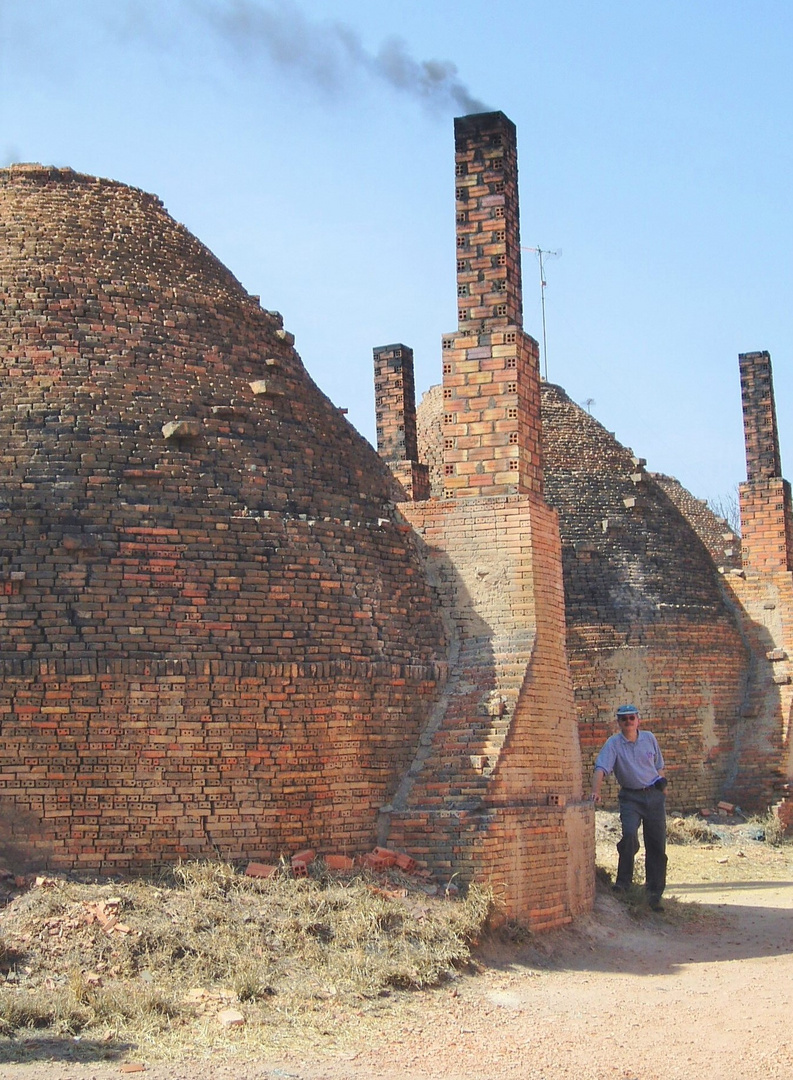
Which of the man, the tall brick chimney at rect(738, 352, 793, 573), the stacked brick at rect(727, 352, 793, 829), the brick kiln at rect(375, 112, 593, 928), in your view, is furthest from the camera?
the tall brick chimney at rect(738, 352, 793, 573)

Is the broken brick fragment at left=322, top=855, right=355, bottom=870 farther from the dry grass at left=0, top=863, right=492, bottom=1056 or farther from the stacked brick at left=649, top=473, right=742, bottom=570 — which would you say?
the stacked brick at left=649, top=473, right=742, bottom=570

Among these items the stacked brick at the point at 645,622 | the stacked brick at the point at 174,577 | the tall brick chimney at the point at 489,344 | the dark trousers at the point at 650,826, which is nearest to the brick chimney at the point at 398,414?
the stacked brick at the point at 645,622

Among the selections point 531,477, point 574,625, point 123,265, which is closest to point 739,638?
point 574,625

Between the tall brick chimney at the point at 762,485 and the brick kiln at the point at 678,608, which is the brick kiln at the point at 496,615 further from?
the tall brick chimney at the point at 762,485

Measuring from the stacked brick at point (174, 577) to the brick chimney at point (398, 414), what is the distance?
22.6ft

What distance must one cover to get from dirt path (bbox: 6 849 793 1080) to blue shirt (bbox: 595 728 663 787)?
1138 mm

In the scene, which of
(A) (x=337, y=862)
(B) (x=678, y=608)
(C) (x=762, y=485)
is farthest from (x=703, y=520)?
(A) (x=337, y=862)

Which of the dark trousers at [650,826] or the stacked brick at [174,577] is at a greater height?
the stacked brick at [174,577]

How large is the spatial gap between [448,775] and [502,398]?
128 inches

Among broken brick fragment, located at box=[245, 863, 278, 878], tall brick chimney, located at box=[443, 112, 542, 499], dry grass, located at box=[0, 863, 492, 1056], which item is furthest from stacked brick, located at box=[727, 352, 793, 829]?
broken brick fragment, located at box=[245, 863, 278, 878]

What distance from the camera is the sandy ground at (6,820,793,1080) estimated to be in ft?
22.7

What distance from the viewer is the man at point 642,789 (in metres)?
11.9

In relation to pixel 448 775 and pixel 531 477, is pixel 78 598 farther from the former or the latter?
pixel 531 477

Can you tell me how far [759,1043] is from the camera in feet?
25.3
